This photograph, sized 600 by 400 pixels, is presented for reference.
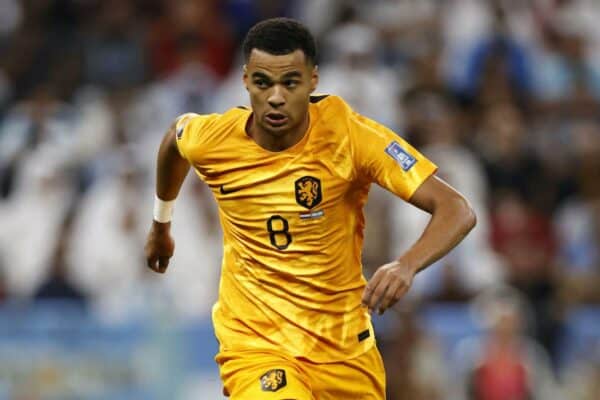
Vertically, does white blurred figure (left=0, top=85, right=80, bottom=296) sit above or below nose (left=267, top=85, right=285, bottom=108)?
below

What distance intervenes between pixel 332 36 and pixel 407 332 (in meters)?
4.17

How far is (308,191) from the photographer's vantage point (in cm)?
651

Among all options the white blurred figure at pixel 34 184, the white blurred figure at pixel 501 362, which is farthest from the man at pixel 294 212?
the white blurred figure at pixel 34 184

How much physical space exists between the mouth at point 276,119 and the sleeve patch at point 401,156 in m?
0.44

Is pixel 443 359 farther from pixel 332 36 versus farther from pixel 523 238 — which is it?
pixel 332 36

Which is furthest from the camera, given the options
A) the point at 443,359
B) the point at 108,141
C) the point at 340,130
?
the point at 108,141

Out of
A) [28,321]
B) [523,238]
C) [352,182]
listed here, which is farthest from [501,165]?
[352,182]

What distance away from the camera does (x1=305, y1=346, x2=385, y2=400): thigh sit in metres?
6.58

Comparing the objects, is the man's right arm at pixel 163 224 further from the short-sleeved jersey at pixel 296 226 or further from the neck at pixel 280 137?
the neck at pixel 280 137

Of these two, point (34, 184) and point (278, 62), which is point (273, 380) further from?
point (34, 184)

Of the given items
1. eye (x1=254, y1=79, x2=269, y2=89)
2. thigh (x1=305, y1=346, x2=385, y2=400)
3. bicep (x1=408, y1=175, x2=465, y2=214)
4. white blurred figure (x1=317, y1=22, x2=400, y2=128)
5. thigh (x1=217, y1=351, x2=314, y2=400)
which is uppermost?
eye (x1=254, y1=79, x2=269, y2=89)

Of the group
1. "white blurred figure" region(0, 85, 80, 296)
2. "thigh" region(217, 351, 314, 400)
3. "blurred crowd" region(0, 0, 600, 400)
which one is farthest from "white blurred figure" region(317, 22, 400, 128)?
"thigh" region(217, 351, 314, 400)

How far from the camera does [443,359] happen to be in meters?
11.6

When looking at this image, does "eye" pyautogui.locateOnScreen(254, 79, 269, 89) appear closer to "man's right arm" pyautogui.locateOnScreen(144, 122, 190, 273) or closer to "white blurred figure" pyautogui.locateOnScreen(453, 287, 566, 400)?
"man's right arm" pyautogui.locateOnScreen(144, 122, 190, 273)
